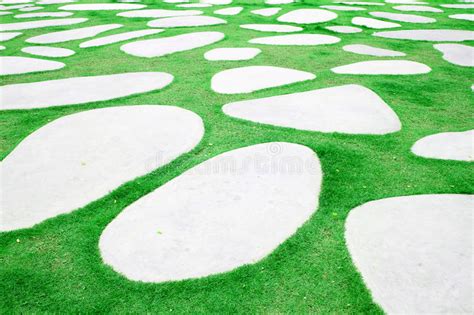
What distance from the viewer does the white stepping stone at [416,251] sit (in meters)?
1.42

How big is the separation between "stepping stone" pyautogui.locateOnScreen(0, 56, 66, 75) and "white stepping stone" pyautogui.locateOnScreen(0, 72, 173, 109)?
1.35 feet

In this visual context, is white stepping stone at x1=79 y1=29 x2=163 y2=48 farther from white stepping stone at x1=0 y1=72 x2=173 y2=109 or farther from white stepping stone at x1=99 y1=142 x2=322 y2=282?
white stepping stone at x1=99 y1=142 x2=322 y2=282

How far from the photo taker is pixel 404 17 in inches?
238

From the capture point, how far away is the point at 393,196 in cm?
195

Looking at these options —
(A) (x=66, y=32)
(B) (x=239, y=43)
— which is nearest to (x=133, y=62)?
(B) (x=239, y=43)

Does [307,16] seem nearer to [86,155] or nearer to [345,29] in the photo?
[345,29]

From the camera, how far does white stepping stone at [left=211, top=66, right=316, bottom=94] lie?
10.4ft

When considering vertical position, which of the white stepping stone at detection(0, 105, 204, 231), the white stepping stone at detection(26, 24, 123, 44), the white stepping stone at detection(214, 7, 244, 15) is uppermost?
the white stepping stone at detection(214, 7, 244, 15)

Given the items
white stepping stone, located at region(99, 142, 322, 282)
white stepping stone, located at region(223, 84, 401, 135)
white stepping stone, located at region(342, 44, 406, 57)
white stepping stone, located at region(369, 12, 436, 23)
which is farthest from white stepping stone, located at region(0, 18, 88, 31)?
white stepping stone, located at region(99, 142, 322, 282)

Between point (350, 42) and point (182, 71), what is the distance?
7.00 feet

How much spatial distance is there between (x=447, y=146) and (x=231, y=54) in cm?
237

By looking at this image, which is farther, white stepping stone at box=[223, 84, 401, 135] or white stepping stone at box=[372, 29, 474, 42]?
white stepping stone at box=[372, 29, 474, 42]

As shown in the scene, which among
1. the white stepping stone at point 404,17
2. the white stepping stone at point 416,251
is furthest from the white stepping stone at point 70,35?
the white stepping stone at point 416,251

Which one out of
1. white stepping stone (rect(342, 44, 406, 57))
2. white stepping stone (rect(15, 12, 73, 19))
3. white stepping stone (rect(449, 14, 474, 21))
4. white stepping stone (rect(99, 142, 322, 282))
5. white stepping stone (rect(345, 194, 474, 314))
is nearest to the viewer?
white stepping stone (rect(345, 194, 474, 314))
